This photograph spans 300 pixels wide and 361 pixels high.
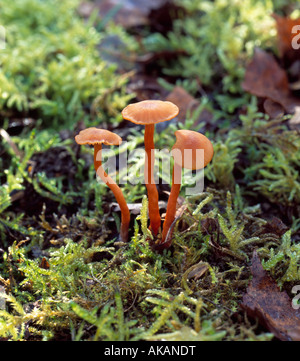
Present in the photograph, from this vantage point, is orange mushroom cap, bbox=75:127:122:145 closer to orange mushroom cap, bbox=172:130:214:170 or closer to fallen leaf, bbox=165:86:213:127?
orange mushroom cap, bbox=172:130:214:170

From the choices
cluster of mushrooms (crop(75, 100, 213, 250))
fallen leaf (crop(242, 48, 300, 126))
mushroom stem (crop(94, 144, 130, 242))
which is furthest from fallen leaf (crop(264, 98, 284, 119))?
mushroom stem (crop(94, 144, 130, 242))

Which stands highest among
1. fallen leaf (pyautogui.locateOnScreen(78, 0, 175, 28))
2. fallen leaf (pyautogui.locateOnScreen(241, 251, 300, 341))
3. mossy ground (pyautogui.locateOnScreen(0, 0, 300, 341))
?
fallen leaf (pyautogui.locateOnScreen(78, 0, 175, 28))

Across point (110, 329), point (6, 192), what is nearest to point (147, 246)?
point (110, 329)

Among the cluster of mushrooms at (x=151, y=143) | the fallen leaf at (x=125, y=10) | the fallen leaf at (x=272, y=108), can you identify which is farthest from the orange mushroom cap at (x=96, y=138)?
the fallen leaf at (x=125, y=10)

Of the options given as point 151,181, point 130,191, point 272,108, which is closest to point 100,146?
point 151,181

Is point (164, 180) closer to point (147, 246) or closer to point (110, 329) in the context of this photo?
point (147, 246)
